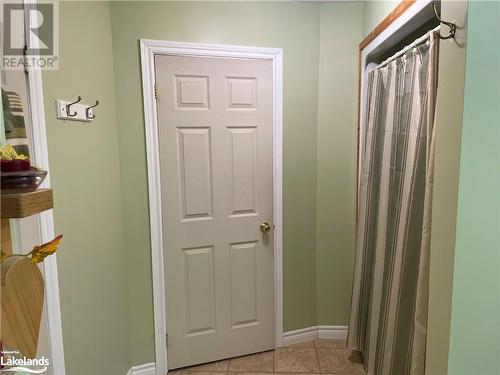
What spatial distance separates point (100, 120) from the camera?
1.57 meters

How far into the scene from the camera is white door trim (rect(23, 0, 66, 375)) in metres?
1.02

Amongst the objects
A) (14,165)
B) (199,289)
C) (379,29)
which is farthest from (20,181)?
(379,29)

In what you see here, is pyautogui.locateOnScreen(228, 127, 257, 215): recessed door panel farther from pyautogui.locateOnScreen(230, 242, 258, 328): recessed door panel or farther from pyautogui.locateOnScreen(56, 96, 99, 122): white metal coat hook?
pyautogui.locateOnScreen(56, 96, 99, 122): white metal coat hook

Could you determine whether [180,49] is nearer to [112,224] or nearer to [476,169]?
[112,224]

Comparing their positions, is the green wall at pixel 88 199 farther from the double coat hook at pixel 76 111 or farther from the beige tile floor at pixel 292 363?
the beige tile floor at pixel 292 363

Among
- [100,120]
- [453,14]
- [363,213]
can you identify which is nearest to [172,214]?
[100,120]

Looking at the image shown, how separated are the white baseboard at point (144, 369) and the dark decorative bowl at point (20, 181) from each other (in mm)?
1690

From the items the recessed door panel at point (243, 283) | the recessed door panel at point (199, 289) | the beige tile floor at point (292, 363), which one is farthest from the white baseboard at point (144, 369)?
the recessed door panel at point (243, 283)

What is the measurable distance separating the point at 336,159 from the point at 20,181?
1856 millimetres

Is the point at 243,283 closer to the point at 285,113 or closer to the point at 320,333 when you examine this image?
the point at 320,333

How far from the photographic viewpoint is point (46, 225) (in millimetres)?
1081

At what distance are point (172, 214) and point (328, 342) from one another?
1489 mm

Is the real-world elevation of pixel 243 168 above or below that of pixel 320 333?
above

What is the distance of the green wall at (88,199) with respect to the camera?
1213mm
